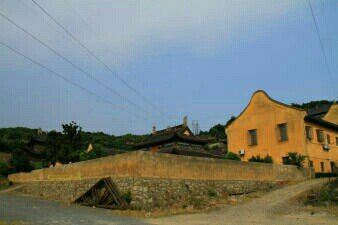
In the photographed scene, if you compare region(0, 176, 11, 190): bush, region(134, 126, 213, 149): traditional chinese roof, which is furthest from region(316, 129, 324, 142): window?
region(0, 176, 11, 190): bush

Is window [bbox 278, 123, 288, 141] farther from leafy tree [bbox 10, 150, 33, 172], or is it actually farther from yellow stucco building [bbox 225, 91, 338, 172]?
leafy tree [bbox 10, 150, 33, 172]

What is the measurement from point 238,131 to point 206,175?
56.3 ft

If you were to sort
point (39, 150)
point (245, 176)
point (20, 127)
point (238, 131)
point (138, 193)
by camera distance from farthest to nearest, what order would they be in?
point (20, 127) < point (39, 150) < point (238, 131) < point (245, 176) < point (138, 193)

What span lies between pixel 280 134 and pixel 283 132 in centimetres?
34

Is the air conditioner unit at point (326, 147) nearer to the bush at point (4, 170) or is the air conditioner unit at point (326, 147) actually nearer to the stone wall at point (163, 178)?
→ the stone wall at point (163, 178)

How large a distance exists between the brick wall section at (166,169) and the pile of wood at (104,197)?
558mm

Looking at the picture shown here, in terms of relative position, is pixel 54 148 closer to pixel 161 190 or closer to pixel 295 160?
pixel 161 190

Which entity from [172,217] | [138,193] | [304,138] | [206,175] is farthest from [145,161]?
[304,138]

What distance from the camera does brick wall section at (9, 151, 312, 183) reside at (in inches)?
653

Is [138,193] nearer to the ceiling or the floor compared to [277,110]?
nearer to the floor

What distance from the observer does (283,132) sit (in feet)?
105

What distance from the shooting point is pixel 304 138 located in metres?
30.5

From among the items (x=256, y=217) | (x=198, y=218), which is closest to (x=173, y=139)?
(x=256, y=217)

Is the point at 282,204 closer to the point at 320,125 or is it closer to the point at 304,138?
the point at 304,138
